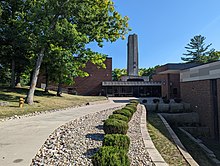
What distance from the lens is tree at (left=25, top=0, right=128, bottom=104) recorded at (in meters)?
14.9

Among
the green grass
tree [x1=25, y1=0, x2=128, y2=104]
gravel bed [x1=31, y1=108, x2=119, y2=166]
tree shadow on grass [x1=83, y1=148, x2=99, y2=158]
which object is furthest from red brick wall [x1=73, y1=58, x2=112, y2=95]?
tree shadow on grass [x1=83, y1=148, x2=99, y2=158]

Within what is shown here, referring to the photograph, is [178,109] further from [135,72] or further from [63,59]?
[135,72]

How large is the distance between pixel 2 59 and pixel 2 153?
805 inches

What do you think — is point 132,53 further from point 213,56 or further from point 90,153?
point 90,153

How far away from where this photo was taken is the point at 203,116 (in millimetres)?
17500

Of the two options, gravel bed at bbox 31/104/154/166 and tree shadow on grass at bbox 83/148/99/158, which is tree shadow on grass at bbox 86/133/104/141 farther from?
tree shadow on grass at bbox 83/148/99/158

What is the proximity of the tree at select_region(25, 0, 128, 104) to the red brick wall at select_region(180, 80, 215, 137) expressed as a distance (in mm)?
9933

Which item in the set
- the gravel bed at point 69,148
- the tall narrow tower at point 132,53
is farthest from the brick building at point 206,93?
the tall narrow tower at point 132,53

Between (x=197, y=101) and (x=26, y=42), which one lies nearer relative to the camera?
(x=26, y=42)

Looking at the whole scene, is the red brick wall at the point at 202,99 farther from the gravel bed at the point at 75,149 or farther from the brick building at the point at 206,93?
the gravel bed at the point at 75,149

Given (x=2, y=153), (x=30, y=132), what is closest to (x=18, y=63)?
(x=30, y=132)

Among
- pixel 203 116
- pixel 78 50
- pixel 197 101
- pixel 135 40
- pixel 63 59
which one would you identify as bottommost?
pixel 203 116

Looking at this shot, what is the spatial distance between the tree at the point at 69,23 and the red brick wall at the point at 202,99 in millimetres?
9933

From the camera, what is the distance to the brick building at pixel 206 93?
15852 mm
